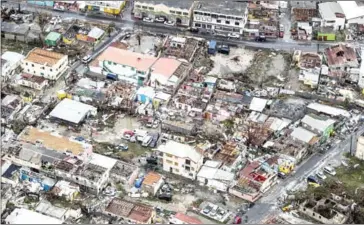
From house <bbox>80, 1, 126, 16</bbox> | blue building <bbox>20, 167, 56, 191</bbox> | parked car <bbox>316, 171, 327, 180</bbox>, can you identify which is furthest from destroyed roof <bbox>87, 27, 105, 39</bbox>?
parked car <bbox>316, 171, 327, 180</bbox>

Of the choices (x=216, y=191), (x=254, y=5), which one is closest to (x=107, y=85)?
(x=216, y=191)

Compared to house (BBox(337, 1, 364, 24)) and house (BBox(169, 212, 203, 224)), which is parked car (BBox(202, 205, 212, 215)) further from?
house (BBox(337, 1, 364, 24))

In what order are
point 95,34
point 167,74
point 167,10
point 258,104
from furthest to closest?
point 167,10
point 95,34
point 167,74
point 258,104

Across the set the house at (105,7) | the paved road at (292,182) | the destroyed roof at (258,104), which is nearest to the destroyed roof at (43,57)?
the house at (105,7)

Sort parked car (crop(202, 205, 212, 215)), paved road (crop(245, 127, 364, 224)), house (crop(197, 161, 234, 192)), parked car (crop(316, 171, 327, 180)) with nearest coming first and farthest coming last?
parked car (crop(202, 205, 212, 215)) < paved road (crop(245, 127, 364, 224)) < house (crop(197, 161, 234, 192)) < parked car (crop(316, 171, 327, 180))

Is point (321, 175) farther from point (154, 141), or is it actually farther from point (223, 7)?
point (223, 7)

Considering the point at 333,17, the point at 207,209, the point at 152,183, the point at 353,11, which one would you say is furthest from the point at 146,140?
the point at 353,11

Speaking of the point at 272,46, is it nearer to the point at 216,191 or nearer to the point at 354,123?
the point at 354,123
